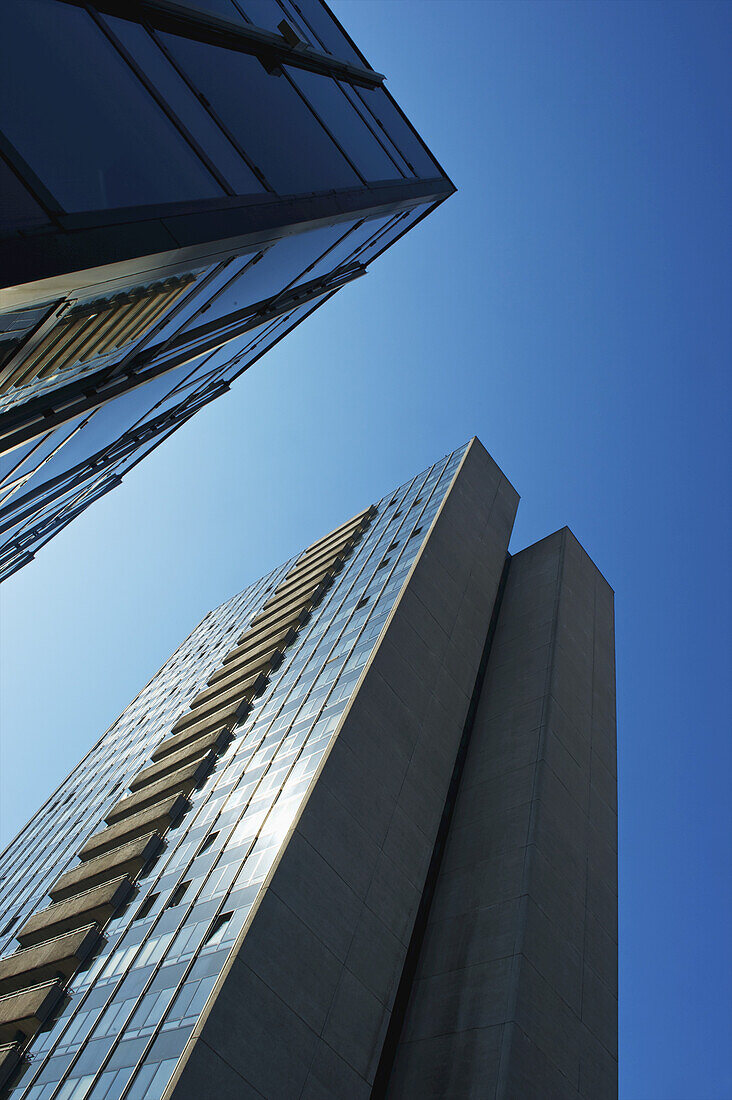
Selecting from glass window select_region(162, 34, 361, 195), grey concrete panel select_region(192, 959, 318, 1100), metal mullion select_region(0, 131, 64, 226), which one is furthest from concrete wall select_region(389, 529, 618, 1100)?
metal mullion select_region(0, 131, 64, 226)

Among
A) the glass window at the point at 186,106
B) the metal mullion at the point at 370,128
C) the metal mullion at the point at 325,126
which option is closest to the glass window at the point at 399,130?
the metal mullion at the point at 370,128

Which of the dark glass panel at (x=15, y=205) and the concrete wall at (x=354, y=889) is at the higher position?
the dark glass panel at (x=15, y=205)

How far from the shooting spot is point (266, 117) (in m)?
9.60

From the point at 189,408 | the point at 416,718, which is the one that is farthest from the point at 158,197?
the point at 416,718

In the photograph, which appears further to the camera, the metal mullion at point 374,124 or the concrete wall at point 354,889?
the concrete wall at point 354,889

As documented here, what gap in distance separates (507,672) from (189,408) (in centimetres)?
2528

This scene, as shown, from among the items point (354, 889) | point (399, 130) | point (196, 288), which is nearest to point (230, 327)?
point (196, 288)

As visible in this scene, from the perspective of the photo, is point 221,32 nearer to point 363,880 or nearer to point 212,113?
point 212,113

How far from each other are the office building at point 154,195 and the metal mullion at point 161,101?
2 centimetres

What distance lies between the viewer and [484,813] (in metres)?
32.0

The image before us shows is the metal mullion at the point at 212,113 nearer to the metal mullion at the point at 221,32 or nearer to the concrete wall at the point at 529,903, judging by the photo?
the metal mullion at the point at 221,32

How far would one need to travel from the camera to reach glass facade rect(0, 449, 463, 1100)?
20.0m

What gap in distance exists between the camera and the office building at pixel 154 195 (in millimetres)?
5320

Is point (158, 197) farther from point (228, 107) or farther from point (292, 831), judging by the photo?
point (292, 831)
